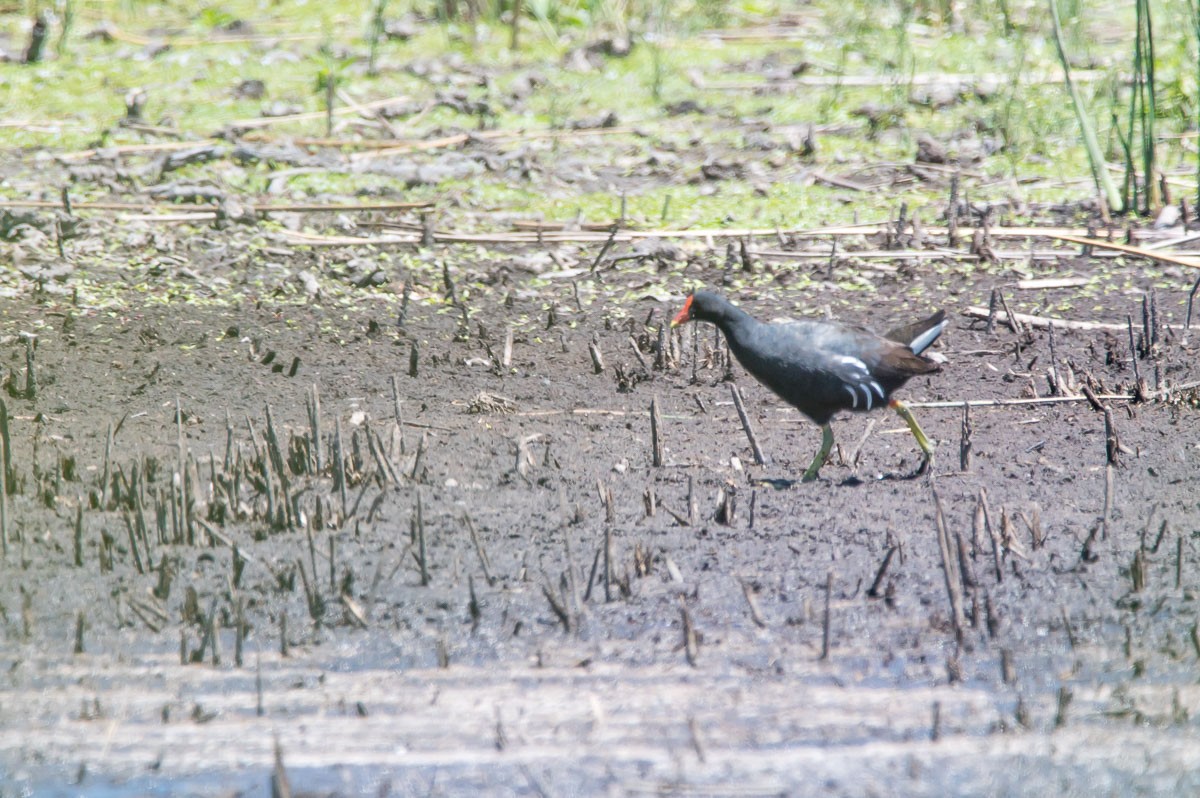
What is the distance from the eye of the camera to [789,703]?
12.8 ft

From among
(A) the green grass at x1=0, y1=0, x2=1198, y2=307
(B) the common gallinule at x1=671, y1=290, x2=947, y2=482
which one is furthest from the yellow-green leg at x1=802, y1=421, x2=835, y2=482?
(A) the green grass at x1=0, y1=0, x2=1198, y2=307

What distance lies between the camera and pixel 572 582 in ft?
14.2

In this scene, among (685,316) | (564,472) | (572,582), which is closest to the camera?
(572,582)

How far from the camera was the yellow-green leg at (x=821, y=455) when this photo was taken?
18.1 ft

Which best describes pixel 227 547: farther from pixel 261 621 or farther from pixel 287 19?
pixel 287 19

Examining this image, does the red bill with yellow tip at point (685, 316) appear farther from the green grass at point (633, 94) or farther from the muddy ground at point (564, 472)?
the green grass at point (633, 94)

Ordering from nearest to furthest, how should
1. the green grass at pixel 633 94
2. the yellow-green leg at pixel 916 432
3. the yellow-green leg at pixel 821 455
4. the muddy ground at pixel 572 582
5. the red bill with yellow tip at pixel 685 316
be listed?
1. the muddy ground at pixel 572 582
2. the yellow-green leg at pixel 821 455
3. the yellow-green leg at pixel 916 432
4. the red bill with yellow tip at pixel 685 316
5. the green grass at pixel 633 94

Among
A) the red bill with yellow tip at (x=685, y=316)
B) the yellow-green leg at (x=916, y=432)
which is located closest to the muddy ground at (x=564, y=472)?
the yellow-green leg at (x=916, y=432)

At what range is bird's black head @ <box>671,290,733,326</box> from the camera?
5.86 m

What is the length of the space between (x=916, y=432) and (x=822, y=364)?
495mm

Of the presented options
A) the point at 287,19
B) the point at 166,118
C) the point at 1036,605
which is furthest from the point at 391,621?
the point at 287,19

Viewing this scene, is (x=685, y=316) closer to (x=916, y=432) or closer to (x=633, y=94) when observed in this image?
(x=916, y=432)

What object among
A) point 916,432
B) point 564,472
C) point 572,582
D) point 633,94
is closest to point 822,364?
point 916,432

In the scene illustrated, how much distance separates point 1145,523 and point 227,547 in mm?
3255
